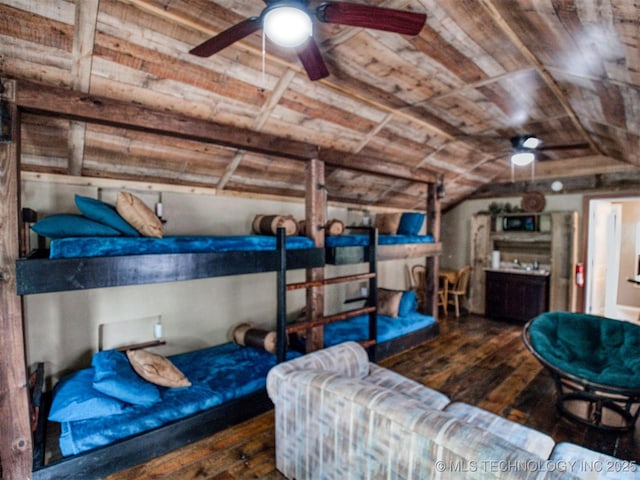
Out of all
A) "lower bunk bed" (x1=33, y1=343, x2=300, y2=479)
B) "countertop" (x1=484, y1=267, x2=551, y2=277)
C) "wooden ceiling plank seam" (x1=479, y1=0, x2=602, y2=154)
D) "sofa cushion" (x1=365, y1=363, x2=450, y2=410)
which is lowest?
"lower bunk bed" (x1=33, y1=343, x2=300, y2=479)

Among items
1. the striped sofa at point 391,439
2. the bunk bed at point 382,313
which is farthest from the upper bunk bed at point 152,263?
the striped sofa at point 391,439

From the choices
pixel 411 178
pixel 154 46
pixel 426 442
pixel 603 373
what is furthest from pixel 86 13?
pixel 603 373

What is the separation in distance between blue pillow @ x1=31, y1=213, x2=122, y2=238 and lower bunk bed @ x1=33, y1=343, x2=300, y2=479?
103 centimetres

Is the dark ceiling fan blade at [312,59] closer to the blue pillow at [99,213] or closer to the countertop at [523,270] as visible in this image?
the blue pillow at [99,213]

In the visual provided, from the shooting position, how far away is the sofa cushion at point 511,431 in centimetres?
183

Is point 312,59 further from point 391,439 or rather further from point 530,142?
point 530,142

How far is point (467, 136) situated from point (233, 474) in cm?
432

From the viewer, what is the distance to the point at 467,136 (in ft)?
13.9

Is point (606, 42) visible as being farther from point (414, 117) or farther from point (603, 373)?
point (603, 373)

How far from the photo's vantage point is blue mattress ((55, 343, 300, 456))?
2148 mm

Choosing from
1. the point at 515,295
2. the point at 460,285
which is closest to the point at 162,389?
the point at 460,285

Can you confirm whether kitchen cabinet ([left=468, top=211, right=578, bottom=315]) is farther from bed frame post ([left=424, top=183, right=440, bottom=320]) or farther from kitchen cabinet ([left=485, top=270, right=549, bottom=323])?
bed frame post ([left=424, top=183, right=440, bottom=320])

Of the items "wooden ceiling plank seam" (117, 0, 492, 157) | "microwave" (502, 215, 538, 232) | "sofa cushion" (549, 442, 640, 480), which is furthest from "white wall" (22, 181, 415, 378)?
"microwave" (502, 215, 538, 232)

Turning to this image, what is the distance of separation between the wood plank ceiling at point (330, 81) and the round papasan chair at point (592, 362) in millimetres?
1896
